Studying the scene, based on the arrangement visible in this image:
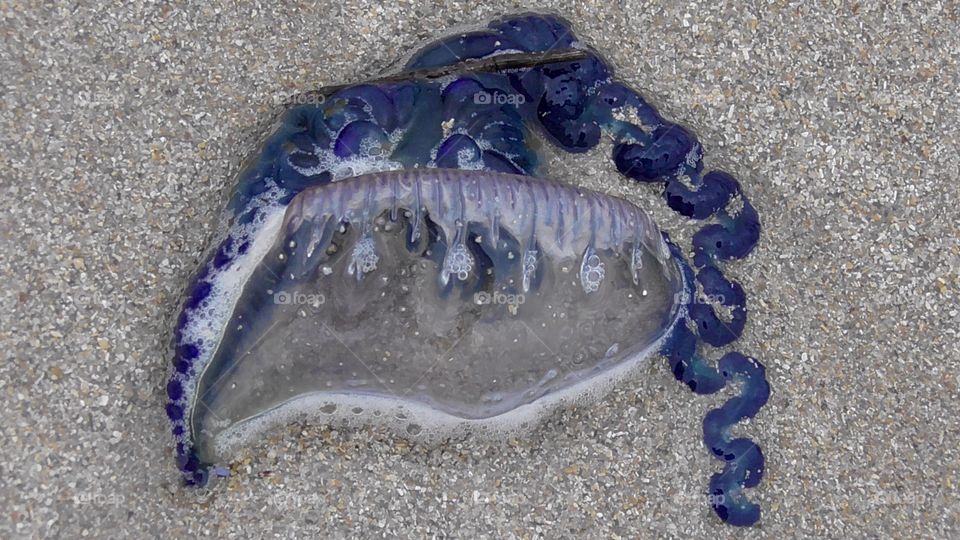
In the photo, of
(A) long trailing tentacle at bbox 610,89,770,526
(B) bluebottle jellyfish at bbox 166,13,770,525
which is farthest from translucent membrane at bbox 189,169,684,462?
(A) long trailing tentacle at bbox 610,89,770,526

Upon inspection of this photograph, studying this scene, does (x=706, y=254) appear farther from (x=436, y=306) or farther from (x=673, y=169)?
(x=436, y=306)

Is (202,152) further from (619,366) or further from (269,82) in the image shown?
(619,366)

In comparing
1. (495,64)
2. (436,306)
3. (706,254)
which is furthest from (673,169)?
(436,306)

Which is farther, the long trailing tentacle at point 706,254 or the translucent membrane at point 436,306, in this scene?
the long trailing tentacle at point 706,254

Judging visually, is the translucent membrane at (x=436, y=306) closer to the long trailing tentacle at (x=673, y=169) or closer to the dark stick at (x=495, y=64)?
the long trailing tentacle at (x=673, y=169)

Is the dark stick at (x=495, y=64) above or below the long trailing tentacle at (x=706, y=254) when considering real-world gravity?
above

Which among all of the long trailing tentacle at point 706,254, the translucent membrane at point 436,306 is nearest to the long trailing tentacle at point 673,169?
→ the long trailing tentacle at point 706,254

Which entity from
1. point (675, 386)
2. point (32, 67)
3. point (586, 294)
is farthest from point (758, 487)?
point (32, 67)

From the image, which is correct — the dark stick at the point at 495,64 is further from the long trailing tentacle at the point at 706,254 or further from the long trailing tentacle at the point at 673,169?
the long trailing tentacle at the point at 706,254
